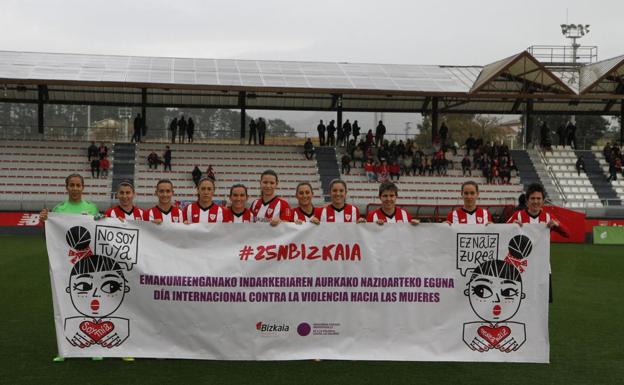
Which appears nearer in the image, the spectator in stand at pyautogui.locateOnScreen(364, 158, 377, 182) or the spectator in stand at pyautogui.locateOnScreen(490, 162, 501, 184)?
the spectator in stand at pyautogui.locateOnScreen(364, 158, 377, 182)

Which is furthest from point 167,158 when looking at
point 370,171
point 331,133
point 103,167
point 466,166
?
point 466,166

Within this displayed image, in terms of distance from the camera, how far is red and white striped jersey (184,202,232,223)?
7.37 metres

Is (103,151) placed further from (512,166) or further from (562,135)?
(562,135)

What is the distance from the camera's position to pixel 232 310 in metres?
6.61

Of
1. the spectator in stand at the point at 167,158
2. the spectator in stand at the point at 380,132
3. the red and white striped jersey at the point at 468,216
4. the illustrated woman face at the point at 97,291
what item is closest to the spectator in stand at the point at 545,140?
the spectator in stand at the point at 380,132

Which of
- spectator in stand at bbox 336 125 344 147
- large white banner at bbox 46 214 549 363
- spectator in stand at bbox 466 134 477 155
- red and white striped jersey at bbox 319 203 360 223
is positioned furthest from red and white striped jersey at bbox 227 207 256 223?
spectator in stand at bbox 466 134 477 155

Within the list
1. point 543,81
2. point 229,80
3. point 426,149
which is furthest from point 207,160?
point 543,81

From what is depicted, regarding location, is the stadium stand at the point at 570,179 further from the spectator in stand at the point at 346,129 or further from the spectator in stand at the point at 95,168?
the spectator in stand at the point at 95,168

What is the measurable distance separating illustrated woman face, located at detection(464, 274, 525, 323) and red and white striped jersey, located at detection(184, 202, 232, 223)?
2495 millimetres

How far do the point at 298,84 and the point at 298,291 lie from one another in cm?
2336

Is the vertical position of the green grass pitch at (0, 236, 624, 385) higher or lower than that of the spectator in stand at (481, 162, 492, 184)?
lower

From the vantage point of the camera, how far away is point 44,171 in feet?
97.0

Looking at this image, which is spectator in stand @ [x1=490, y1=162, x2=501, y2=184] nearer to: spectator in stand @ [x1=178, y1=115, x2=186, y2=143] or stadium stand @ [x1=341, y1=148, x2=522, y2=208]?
stadium stand @ [x1=341, y1=148, x2=522, y2=208]

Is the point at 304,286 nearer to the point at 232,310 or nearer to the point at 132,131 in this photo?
the point at 232,310
